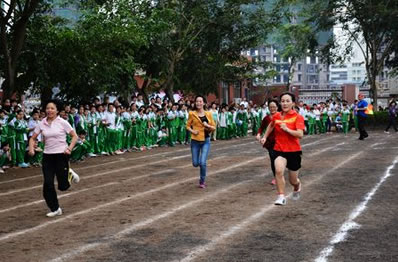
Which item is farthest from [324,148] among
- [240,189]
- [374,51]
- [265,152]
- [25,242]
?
[374,51]

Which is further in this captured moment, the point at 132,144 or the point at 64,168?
the point at 132,144

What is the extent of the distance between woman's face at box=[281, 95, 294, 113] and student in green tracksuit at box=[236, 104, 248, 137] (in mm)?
22744

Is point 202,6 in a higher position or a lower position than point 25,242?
higher

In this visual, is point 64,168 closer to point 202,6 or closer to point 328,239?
point 328,239

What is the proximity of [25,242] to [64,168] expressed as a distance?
2.03 metres

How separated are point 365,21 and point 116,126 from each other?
2156cm

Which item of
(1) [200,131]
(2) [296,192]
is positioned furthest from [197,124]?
(2) [296,192]

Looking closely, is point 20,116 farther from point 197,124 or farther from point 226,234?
point 226,234

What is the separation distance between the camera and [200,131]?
40.4 ft

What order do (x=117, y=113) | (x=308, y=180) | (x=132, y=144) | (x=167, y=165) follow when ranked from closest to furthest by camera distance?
(x=308, y=180), (x=167, y=165), (x=117, y=113), (x=132, y=144)

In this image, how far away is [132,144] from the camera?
23500mm

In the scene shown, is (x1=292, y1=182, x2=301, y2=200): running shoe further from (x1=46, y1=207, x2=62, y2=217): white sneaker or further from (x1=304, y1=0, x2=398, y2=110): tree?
(x1=304, y1=0, x2=398, y2=110): tree

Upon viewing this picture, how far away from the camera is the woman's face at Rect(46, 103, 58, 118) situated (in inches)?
369

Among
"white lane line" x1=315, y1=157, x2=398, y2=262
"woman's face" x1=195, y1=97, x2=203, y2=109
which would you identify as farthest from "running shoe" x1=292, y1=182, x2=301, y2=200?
"woman's face" x1=195, y1=97, x2=203, y2=109
